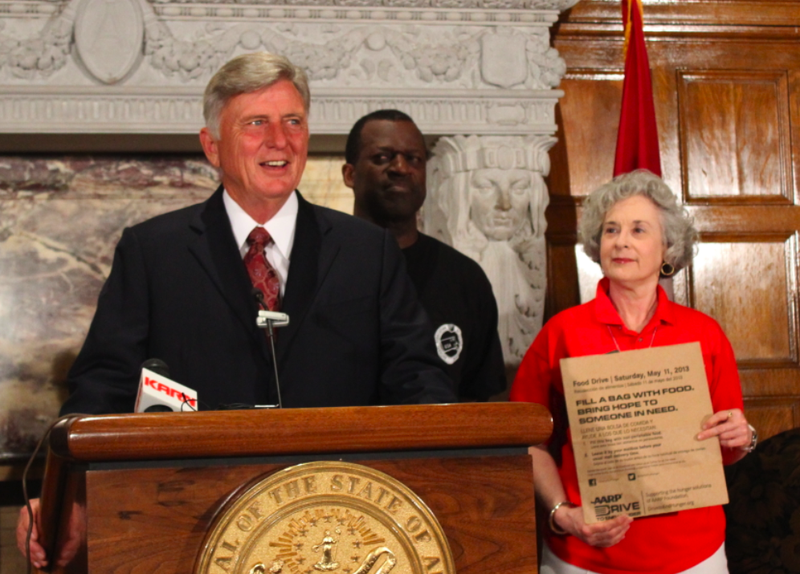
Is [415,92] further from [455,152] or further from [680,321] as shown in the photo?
[680,321]

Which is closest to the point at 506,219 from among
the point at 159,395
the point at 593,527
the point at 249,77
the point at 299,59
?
the point at 299,59

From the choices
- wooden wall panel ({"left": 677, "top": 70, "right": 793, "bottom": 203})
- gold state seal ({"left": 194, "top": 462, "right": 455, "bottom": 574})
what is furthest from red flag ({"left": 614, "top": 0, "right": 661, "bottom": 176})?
gold state seal ({"left": 194, "top": 462, "right": 455, "bottom": 574})

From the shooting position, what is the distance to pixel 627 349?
2225 millimetres

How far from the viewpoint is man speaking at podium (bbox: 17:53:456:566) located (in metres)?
1.71

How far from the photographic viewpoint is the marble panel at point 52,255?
136 inches

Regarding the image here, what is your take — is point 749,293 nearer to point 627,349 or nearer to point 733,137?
point 733,137

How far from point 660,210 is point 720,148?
5.65 ft

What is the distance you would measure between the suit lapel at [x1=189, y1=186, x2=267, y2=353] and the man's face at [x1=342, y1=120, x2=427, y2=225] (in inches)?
42.4

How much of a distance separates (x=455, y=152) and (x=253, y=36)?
2.85 ft

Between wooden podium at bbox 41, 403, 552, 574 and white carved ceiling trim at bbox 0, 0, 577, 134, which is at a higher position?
white carved ceiling trim at bbox 0, 0, 577, 134

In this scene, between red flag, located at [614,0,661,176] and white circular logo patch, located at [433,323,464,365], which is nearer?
white circular logo patch, located at [433,323,464,365]

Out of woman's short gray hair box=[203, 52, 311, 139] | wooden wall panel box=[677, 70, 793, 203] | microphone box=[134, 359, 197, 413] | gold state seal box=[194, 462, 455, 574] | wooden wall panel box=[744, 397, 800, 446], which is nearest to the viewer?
gold state seal box=[194, 462, 455, 574]

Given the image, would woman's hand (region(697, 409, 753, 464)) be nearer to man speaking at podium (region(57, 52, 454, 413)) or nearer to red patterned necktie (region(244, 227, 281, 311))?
man speaking at podium (region(57, 52, 454, 413))

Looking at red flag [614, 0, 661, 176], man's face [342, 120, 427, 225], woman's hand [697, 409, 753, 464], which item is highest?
red flag [614, 0, 661, 176]
